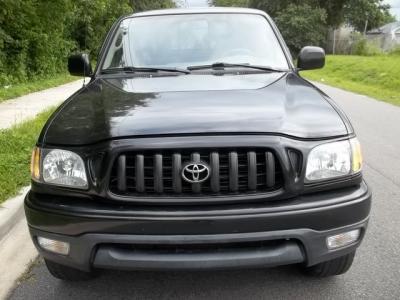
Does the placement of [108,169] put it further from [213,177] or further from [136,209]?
[213,177]

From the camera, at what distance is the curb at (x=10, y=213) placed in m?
3.97

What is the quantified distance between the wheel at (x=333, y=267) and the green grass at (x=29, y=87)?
9.28 m

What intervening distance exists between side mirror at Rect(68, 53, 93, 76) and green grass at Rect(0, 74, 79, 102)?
714 cm

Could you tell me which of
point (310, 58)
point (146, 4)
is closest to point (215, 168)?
point (310, 58)

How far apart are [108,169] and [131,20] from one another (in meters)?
2.29

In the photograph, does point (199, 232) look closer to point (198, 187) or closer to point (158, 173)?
point (198, 187)

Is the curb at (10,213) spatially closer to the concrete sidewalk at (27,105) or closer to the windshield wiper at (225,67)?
the windshield wiper at (225,67)

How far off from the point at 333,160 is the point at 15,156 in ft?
13.0

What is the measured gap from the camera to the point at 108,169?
8.25 feet

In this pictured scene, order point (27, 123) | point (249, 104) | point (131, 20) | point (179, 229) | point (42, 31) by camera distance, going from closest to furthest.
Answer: point (179, 229), point (249, 104), point (131, 20), point (27, 123), point (42, 31)

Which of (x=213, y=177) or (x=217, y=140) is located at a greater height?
(x=217, y=140)

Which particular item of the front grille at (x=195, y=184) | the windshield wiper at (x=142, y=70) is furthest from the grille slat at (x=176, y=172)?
the windshield wiper at (x=142, y=70)

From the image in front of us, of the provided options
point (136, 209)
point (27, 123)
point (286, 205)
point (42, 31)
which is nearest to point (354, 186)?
point (286, 205)

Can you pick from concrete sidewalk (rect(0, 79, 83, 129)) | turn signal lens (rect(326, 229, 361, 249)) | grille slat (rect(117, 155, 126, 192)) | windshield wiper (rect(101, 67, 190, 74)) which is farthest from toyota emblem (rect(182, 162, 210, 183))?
concrete sidewalk (rect(0, 79, 83, 129))
